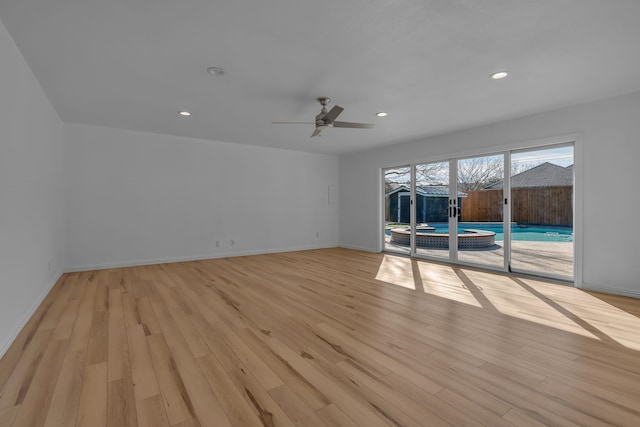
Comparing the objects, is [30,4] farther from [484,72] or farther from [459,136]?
[459,136]

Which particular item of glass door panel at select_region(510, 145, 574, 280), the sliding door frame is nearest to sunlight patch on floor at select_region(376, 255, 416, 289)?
the sliding door frame

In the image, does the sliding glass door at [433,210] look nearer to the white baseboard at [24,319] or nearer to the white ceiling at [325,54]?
the white ceiling at [325,54]

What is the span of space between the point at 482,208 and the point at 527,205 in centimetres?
67

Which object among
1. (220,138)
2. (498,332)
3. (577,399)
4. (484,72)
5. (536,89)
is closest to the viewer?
(577,399)

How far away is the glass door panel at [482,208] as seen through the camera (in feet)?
15.8

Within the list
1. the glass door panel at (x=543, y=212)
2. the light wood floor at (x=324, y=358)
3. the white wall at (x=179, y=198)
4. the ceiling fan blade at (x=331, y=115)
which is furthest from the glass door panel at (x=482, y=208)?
the white wall at (x=179, y=198)

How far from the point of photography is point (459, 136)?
203 inches

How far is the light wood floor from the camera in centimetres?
148

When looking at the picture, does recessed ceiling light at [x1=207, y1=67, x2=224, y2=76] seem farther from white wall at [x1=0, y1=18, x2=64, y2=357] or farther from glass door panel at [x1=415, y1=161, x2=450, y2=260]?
glass door panel at [x1=415, y1=161, x2=450, y2=260]

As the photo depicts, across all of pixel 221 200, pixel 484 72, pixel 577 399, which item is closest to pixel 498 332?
pixel 577 399

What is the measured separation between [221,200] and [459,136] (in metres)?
4.80

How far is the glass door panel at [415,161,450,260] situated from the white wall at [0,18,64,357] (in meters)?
5.80

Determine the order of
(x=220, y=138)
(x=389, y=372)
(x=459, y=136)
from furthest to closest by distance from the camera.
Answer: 1. (x=220, y=138)
2. (x=459, y=136)
3. (x=389, y=372)

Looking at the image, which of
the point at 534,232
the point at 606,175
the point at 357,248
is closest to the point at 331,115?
the point at 606,175
